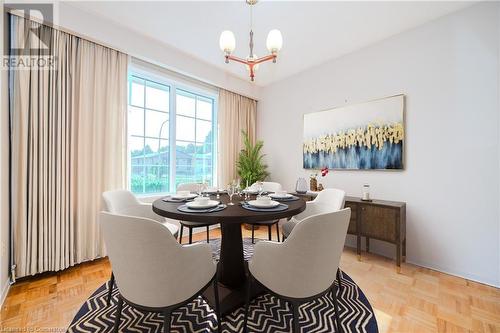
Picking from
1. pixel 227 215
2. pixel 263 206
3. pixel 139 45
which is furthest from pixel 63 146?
pixel 263 206

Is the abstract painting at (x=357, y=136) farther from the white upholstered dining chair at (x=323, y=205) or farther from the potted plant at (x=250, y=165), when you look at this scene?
the white upholstered dining chair at (x=323, y=205)

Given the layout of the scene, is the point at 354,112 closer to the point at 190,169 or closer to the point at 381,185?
the point at 381,185

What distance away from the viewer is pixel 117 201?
2117 mm

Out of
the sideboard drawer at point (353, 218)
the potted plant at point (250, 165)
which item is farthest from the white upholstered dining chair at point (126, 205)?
the sideboard drawer at point (353, 218)

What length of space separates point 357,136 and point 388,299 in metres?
2.02

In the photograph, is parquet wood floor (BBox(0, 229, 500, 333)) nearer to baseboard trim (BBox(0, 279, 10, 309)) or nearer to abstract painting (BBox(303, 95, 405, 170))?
A: baseboard trim (BBox(0, 279, 10, 309))

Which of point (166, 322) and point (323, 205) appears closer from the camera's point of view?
point (166, 322)

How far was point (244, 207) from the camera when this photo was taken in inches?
63.4

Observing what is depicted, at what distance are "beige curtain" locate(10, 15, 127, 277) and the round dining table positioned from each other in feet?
4.47

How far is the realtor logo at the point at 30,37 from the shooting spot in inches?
83.0

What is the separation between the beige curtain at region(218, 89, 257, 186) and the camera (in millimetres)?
4086

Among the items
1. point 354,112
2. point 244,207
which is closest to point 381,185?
point 354,112

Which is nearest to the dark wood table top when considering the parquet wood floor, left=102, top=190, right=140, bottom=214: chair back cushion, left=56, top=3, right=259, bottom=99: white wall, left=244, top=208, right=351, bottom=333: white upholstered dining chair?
left=244, top=208, right=351, bottom=333: white upholstered dining chair

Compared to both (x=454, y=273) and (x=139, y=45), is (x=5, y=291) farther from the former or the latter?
(x=454, y=273)
